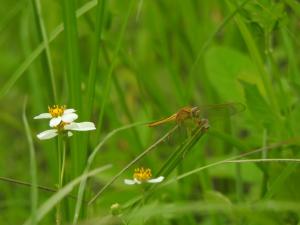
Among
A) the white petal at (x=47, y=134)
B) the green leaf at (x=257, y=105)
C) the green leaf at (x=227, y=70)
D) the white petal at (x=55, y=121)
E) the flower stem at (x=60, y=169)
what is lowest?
the flower stem at (x=60, y=169)

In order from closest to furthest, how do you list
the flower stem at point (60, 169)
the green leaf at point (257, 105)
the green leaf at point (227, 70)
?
the flower stem at point (60, 169) < the green leaf at point (257, 105) < the green leaf at point (227, 70)

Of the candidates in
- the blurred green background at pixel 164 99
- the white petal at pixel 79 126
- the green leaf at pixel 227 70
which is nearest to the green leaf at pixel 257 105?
the blurred green background at pixel 164 99

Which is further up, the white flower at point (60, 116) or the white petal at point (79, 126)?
the white flower at point (60, 116)

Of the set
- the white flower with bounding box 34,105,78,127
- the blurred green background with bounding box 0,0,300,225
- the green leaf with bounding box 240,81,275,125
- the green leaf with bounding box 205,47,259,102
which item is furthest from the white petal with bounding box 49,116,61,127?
the green leaf with bounding box 205,47,259,102

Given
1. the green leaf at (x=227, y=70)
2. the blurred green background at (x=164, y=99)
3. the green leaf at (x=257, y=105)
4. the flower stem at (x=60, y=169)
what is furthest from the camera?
the green leaf at (x=227, y=70)

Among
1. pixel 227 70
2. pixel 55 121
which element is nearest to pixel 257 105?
pixel 227 70

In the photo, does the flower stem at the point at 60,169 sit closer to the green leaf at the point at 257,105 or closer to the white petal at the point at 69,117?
the white petal at the point at 69,117

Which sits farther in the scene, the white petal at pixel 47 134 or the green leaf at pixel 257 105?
the green leaf at pixel 257 105

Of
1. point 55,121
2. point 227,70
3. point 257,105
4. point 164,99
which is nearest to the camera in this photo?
point 55,121

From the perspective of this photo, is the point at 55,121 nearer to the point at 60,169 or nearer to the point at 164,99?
the point at 60,169

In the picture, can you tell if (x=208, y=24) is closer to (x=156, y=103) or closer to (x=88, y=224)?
(x=156, y=103)

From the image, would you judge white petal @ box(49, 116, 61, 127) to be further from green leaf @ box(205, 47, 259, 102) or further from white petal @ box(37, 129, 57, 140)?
green leaf @ box(205, 47, 259, 102)
